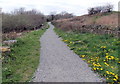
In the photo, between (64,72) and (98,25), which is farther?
(98,25)

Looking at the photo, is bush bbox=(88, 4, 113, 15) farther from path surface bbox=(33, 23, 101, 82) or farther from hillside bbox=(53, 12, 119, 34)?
path surface bbox=(33, 23, 101, 82)

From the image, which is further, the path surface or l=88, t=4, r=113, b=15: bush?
l=88, t=4, r=113, b=15: bush

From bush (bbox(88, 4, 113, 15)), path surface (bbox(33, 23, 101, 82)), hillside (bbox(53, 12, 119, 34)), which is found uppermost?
bush (bbox(88, 4, 113, 15))

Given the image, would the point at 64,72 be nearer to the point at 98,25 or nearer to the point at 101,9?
the point at 98,25

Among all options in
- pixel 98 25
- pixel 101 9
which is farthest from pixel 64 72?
pixel 101 9

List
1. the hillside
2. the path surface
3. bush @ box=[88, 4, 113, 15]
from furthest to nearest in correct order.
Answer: bush @ box=[88, 4, 113, 15] < the hillside < the path surface

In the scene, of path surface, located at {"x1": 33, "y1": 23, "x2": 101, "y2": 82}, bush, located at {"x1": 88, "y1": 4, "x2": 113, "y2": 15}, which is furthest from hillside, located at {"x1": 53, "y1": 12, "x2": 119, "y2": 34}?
bush, located at {"x1": 88, "y1": 4, "x2": 113, "y2": 15}

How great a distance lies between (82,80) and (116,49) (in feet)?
12.0

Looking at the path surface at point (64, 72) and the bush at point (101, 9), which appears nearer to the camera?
the path surface at point (64, 72)

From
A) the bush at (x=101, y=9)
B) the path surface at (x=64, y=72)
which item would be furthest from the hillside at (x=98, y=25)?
the bush at (x=101, y=9)

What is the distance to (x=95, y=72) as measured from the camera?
14.6ft

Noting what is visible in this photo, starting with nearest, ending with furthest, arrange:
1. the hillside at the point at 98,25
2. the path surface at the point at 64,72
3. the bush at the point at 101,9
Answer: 1. the path surface at the point at 64,72
2. the hillside at the point at 98,25
3. the bush at the point at 101,9

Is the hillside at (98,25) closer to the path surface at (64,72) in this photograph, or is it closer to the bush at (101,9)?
the path surface at (64,72)

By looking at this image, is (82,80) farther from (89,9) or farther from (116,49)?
(89,9)
